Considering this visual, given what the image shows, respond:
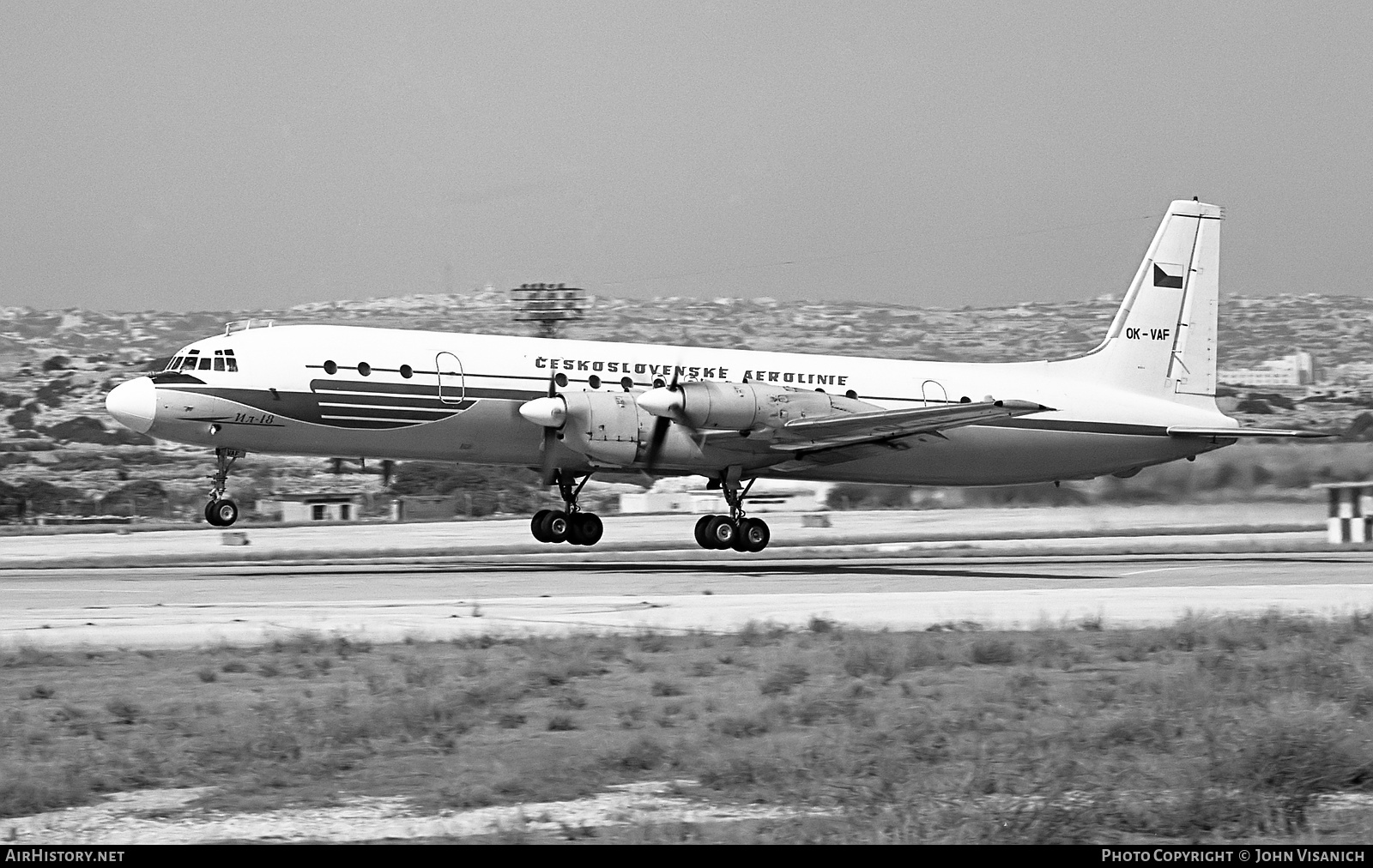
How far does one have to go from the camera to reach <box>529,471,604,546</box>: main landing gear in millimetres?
33375

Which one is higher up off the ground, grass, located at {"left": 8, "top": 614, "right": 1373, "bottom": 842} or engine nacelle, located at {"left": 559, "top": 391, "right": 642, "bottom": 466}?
engine nacelle, located at {"left": 559, "top": 391, "right": 642, "bottom": 466}

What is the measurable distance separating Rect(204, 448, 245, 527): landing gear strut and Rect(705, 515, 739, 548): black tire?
34.3 ft

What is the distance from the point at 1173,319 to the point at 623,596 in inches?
838

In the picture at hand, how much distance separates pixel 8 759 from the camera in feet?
35.3

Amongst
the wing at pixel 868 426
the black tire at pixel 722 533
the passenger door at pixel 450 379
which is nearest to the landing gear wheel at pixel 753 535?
the black tire at pixel 722 533

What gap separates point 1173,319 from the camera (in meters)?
39.1

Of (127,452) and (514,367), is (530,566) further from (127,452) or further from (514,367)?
(127,452)

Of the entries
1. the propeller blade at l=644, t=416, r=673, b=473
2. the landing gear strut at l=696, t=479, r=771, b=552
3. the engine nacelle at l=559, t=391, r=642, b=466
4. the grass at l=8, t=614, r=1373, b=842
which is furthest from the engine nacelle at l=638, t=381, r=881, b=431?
the grass at l=8, t=614, r=1373, b=842

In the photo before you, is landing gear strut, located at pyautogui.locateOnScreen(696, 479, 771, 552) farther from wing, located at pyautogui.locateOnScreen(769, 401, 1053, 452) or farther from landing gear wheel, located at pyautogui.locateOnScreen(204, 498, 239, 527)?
landing gear wheel, located at pyautogui.locateOnScreen(204, 498, 239, 527)

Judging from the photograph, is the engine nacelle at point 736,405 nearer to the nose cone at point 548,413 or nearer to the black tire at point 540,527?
the nose cone at point 548,413

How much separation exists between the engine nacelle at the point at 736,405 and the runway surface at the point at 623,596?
3252 millimetres

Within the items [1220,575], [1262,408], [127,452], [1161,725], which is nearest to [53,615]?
[1161,725]

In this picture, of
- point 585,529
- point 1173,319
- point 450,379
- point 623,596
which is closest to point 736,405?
point 585,529

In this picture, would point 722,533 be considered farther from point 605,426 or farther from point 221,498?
point 221,498
